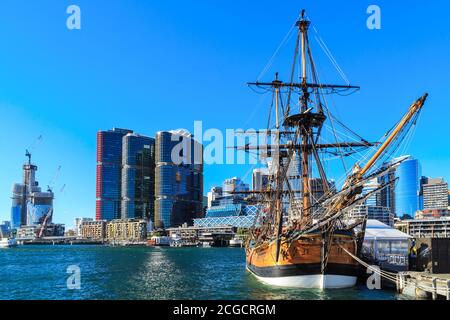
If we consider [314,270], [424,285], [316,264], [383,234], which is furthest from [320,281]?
[383,234]

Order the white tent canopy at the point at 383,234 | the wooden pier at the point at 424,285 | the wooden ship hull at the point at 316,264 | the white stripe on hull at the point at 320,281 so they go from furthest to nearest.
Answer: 1. the white tent canopy at the point at 383,234
2. the wooden ship hull at the point at 316,264
3. the white stripe on hull at the point at 320,281
4. the wooden pier at the point at 424,285

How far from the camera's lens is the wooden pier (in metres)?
31.4

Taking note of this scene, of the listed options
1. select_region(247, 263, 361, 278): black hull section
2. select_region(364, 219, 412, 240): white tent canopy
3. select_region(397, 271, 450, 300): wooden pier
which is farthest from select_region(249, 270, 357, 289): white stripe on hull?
select_region(364, 219, 412, 240): white tent canopy

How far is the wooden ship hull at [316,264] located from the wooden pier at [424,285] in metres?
4.29

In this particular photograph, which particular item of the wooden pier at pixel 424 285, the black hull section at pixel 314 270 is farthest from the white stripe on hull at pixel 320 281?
the wooden pier at pixel 424 285

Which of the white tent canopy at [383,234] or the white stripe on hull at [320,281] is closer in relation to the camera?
the white stripe on hull at [320,281]

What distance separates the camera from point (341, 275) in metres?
39.2

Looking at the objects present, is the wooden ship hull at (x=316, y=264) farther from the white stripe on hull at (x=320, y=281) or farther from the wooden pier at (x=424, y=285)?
the wooden pier at (x=424, y=285)

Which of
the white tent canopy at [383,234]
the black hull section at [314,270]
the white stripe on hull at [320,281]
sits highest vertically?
the white tent canopy at [383,234]

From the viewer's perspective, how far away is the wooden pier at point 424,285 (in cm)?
3140

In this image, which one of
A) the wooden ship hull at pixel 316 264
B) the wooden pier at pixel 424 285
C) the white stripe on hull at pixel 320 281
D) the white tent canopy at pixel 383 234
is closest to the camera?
the wooden pier at pixel 424 285

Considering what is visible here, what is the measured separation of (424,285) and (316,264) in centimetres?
872
